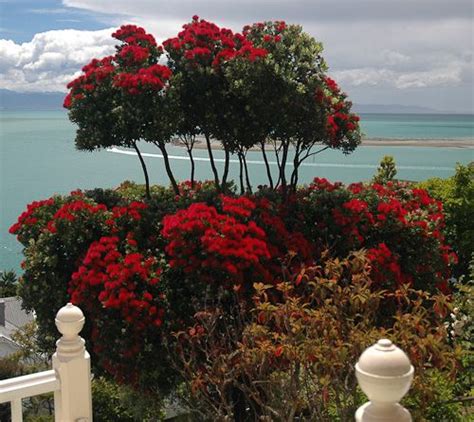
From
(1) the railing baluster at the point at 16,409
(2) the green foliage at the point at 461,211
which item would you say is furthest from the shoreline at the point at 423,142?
(1) the railing baluster at the point at 16,409

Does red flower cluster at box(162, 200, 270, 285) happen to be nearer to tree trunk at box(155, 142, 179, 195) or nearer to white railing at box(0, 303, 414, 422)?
tree trunk at box(155, 142, 179, 195)

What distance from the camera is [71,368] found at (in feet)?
11.0

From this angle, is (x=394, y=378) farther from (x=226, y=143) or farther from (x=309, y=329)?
(x=226, y=143)

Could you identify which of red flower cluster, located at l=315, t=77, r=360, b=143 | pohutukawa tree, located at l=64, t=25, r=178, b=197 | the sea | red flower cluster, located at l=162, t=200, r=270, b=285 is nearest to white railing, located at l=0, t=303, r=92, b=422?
red flower cluster, located at l=162, t=200, r=270, b=285

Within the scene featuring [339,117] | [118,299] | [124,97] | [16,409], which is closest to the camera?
[16,409]

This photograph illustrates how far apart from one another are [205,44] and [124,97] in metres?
1.19

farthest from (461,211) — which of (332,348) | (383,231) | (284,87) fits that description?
(332,348)

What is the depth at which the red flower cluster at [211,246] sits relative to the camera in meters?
5.59

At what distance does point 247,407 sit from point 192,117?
3.28m

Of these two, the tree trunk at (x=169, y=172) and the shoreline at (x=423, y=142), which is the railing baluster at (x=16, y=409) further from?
the shoreline at (x=423, y=142)

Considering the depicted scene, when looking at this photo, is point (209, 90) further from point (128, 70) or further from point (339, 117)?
point (339, 117)

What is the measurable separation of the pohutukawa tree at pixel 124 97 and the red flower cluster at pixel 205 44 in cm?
27

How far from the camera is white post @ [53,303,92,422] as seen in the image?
3.25 m

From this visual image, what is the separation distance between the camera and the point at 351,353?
3.84 metres
